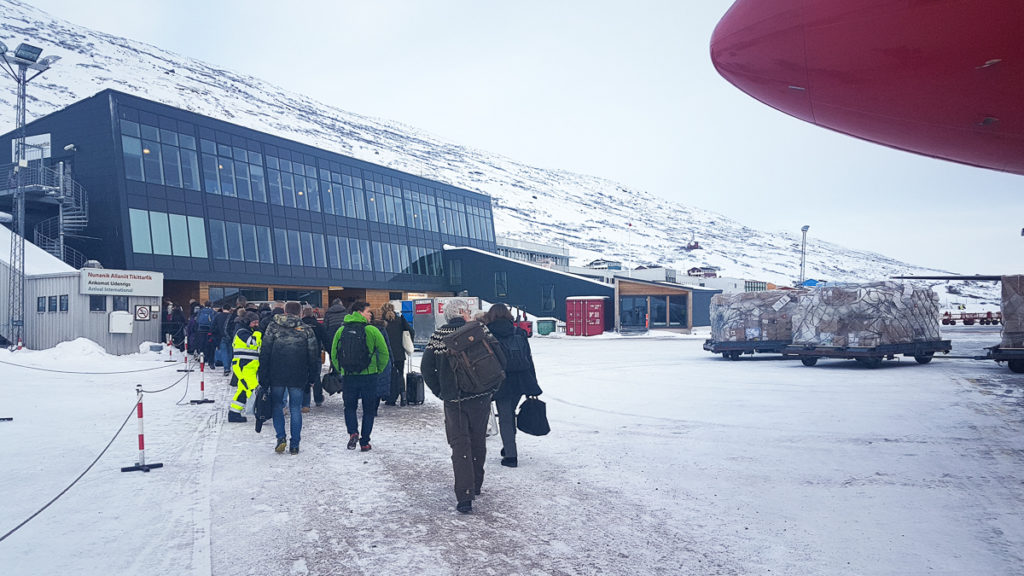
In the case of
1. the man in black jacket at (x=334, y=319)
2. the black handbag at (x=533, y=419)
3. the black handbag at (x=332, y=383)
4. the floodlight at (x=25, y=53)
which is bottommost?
the black handbag at (x=533, y=419)

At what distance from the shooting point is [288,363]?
804 cm

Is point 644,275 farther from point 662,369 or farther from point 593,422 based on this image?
point 593,422

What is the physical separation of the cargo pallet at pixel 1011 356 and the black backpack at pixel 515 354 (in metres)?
16.0

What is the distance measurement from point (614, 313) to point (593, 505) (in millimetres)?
40868

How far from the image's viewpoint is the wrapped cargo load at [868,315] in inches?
741

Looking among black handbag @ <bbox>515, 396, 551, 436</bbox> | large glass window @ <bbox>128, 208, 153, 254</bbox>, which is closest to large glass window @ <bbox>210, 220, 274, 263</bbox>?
large glass window @ <bbox>128, 208, 153, 254</bbox>

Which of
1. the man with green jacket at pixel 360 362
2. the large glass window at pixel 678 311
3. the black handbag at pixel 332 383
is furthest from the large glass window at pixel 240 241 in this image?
the man with green jacket at pixel 360 362

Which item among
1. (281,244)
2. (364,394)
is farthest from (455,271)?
(364,394)

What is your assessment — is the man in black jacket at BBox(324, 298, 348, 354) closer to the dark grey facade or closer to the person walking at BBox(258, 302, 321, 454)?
the person walking at BBox(258, 302, 321, 454)

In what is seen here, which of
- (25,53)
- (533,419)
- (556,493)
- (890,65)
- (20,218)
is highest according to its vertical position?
(25,53)

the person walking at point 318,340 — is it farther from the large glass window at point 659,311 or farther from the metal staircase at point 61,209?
the large glass window at point 659,311

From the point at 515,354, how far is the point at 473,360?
1.24 m

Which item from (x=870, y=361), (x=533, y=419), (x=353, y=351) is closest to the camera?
(x=533, y=419)

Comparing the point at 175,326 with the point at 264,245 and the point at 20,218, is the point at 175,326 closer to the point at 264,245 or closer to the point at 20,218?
the point at 20,218
